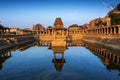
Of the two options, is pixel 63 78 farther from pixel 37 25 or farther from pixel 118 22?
pixel 37 25

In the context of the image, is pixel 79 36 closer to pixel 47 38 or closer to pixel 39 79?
pixel 47 38

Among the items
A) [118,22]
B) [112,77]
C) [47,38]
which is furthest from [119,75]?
[47,38]

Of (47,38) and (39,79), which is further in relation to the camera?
(47,38)

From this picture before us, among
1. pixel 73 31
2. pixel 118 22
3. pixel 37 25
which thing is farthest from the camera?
pixel 37 25

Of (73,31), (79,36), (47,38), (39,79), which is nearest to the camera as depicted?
(39,79)

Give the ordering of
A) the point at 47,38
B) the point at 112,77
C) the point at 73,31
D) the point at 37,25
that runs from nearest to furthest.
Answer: the point at 112,77 < the point at 47,38 < the point at 73,31 < the point at 37,25

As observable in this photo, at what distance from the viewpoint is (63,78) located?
14867mm

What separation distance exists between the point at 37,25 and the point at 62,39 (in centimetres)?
9231

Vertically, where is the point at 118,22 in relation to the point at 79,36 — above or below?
above

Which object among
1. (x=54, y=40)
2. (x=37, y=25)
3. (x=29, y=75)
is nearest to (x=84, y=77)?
(x=29, y=75)

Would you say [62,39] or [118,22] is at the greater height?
[118,22]

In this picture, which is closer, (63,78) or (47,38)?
(63,78)

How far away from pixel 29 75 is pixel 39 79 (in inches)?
69.3

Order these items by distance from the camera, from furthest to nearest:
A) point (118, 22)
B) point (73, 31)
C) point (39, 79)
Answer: point (73, 31) < point (118, 22) < point (39, 79)
